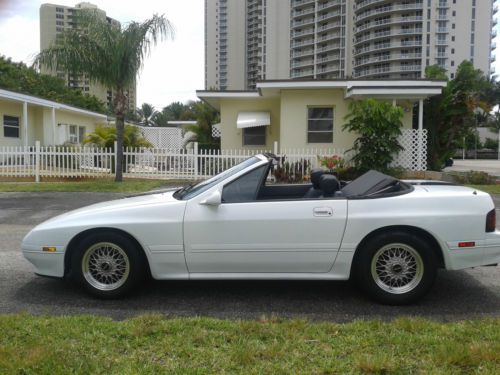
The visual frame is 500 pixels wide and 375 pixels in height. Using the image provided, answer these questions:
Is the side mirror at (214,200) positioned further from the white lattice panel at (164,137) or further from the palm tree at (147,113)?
the palm tree at (147,113)

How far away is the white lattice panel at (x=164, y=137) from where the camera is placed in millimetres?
33938

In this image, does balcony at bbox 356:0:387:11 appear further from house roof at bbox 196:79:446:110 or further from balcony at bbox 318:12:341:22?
house roof at bbox 196:79:446:110

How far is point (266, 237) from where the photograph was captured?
14.0 ft

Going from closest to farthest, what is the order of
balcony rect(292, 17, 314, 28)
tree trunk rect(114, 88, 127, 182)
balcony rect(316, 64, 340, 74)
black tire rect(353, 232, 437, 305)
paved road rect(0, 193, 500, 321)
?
paved road rect(0, 193, 500, 321) < black tire rect(353, 232, 437, 305) < tree trunk rect(114, 88, 127, 182) < balcony rect(316, 64, 340, 74) < balcony rect(292, 17, 314, 28)

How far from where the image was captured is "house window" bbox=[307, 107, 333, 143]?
57.1 ft

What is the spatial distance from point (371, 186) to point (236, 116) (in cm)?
1536

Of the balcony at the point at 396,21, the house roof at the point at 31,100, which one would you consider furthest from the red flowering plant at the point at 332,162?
the balcony at the point at 396,21

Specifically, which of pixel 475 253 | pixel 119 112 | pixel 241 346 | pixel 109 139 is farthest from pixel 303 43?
pixel 241 346

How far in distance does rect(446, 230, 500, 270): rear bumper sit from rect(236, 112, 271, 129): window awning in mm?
14626

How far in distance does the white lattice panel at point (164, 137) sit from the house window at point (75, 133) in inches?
180

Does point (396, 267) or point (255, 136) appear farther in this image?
point (255, 136)

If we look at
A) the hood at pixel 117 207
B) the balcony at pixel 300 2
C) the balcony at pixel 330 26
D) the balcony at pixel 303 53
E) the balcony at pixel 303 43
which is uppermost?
the balcony at pixel 300 2

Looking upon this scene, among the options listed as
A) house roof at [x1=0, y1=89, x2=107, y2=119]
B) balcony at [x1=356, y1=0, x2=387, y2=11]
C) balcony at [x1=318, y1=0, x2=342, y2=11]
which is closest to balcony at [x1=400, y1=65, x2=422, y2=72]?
balcony at [x1=356, y1=0, x2=387, y2=11]

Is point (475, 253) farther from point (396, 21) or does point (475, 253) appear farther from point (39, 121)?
point (396, 21)
